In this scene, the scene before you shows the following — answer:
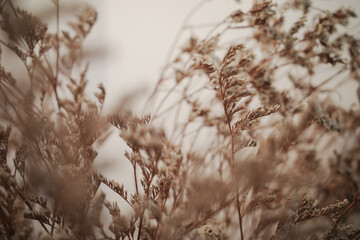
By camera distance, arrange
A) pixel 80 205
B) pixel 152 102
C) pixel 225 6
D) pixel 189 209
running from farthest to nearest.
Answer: pixel 225 6, pixel 152 102, pixel 189 209, pixel 80 205

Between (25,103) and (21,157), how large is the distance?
102 mm

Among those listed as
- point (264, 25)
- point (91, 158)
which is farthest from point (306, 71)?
point (91, 158)

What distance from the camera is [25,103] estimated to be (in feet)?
1.31

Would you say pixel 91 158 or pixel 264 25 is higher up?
pixel 264 25

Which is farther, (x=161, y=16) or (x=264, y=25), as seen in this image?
(x=161, y=16)

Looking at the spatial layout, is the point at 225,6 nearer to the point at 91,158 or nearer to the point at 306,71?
the point at 306,71

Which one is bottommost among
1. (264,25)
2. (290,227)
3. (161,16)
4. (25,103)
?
(290,227)

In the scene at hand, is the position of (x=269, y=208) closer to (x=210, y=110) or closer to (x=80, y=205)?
(x=210, y=110)

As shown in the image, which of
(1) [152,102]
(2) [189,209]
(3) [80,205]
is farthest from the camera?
(1) [152,102]

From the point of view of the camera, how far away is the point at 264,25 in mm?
448

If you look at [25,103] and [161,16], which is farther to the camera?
[161,16]

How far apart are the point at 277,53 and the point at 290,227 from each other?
36cm

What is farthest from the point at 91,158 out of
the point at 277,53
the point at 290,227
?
the point at 277,53

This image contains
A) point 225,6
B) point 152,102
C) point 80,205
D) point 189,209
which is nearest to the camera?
point 80,205
